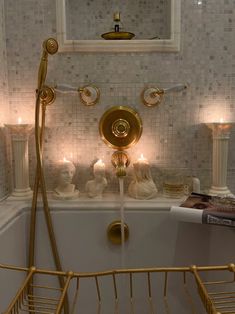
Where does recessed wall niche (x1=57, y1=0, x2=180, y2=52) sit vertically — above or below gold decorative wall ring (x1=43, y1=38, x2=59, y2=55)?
above

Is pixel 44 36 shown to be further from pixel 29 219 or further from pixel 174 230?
pixel 174 230

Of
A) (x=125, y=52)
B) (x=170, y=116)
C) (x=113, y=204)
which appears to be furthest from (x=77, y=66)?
(x=113, y=204)

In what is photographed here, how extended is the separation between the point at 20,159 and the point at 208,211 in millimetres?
709

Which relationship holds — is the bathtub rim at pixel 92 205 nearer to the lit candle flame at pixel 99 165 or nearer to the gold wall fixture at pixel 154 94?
the lit candle flame at pixel 99 165

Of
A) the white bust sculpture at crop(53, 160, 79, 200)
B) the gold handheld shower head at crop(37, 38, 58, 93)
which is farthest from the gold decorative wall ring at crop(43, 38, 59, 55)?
the white bust sculpture at crop(53, 160, 79, 200)

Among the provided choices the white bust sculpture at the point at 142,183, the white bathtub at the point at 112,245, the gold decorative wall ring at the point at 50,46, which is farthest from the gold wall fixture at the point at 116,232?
the gold decorative wall ring at the point at 50,46

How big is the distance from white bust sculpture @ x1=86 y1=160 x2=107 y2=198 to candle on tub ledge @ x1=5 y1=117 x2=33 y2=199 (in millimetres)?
234

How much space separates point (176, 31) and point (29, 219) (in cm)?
91

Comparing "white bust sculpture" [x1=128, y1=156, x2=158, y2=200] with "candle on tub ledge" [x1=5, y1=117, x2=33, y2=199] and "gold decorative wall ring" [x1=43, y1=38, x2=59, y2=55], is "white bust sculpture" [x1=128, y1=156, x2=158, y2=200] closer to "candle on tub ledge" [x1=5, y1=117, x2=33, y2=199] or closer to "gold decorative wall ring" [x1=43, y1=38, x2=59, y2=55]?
"candle on tub ledge" [x1=5, y1=117, x2=33, y2=199]

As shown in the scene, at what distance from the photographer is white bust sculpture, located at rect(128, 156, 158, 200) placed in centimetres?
123

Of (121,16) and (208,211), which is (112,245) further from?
(121,16)

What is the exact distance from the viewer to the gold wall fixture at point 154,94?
4.01 feet

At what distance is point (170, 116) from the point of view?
1.30 meters

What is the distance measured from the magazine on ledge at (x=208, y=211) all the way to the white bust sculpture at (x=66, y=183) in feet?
1.34
